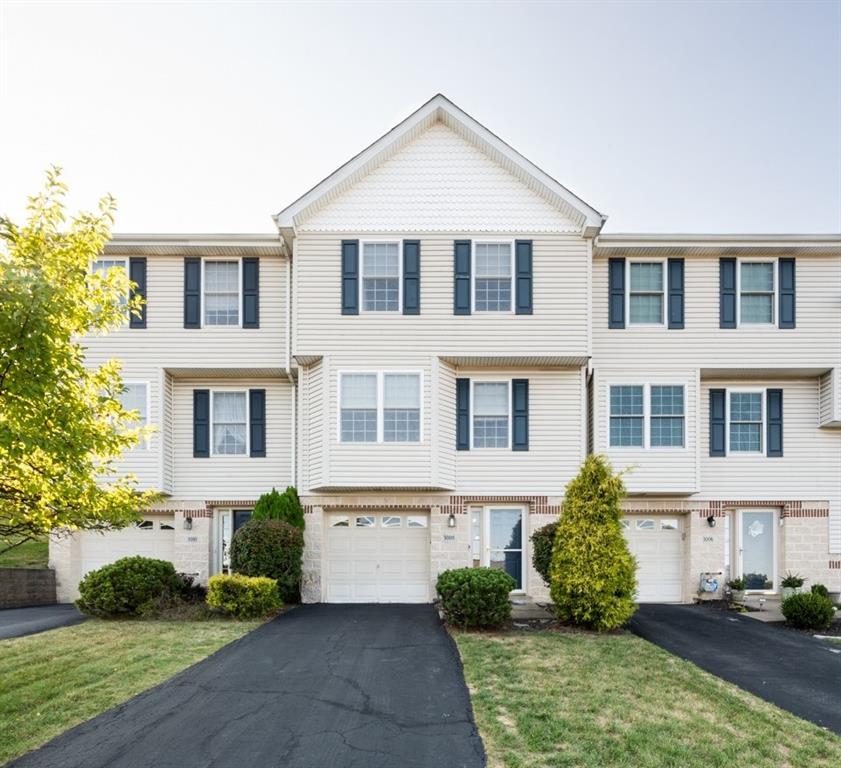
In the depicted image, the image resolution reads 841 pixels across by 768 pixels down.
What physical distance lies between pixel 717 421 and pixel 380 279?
933cm

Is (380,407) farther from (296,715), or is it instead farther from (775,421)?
(775,421)

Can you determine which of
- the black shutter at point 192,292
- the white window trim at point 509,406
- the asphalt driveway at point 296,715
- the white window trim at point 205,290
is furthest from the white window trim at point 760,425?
the black shutter at point 192,292

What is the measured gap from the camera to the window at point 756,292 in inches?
643

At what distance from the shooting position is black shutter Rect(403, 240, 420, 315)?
51.0ft

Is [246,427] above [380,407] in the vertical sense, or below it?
below

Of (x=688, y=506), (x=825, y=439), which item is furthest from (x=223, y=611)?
(x=825, y=439)

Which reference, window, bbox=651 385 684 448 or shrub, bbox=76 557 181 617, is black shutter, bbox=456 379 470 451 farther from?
shrub, bbox=76 557 181 617

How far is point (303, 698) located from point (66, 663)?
424 cm

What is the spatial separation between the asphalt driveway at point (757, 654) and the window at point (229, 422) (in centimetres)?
1024

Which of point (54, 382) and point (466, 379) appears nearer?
point (54, 382)

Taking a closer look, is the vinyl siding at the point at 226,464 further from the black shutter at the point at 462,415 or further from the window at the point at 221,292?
the black shutter at the point at 462,415

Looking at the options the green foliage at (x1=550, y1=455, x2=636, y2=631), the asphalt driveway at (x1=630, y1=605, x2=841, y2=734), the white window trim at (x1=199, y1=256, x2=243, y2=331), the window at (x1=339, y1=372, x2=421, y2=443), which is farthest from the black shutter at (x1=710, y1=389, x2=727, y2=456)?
the white window trim at (x1=199, y1=256, x2=243, y2=331)

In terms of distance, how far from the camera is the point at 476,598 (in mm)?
11969

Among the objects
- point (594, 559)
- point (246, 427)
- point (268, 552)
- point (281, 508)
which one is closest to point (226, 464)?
point (246, 427)
